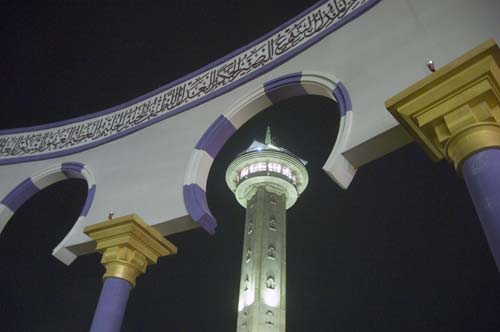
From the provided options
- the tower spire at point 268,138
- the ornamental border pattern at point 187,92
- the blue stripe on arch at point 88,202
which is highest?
the tower spire at point 268,138

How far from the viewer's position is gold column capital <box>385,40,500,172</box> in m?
3.07

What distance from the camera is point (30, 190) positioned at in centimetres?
704

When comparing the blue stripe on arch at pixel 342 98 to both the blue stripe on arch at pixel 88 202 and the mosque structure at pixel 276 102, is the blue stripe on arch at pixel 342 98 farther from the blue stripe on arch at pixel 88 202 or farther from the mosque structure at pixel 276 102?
the blue stripe on arch at pixel 88 202

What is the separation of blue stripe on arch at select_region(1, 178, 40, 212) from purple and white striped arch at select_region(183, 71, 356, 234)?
3.01 m

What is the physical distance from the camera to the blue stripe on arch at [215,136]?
18.4 ft

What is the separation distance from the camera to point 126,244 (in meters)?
5.06

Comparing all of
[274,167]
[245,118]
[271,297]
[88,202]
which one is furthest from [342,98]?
[274,167]

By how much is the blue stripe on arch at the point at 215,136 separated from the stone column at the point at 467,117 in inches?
105

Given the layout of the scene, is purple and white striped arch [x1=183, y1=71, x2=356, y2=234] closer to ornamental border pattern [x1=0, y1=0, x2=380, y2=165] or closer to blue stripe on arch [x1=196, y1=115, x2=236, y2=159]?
blue stripe on arch [x1=196, y1=115, x2=236, y2=159]

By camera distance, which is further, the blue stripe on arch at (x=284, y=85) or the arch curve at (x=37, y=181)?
the arch curve at (x=37, y=181)

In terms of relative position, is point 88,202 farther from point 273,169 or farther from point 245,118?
point 273,169

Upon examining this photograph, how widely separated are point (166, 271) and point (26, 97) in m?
8.09

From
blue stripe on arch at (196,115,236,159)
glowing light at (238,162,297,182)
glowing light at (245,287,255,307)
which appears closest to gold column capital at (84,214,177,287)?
blue stripe on arch at (196,115,236,159)

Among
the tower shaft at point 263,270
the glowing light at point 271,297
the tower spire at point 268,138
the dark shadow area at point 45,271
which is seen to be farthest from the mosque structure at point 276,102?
the tower spire at point 268,138
